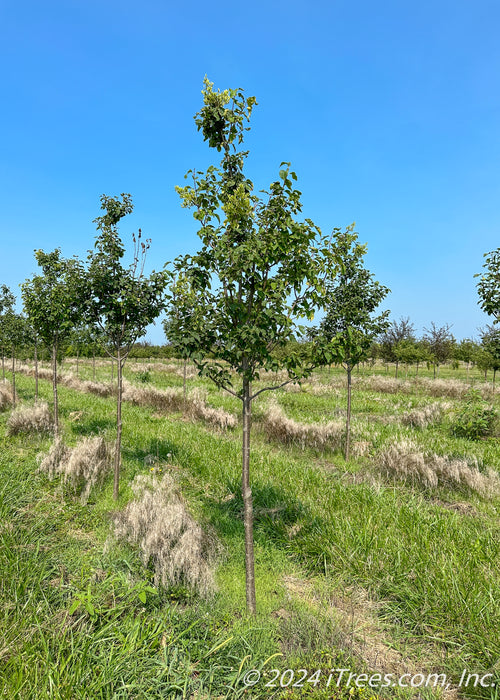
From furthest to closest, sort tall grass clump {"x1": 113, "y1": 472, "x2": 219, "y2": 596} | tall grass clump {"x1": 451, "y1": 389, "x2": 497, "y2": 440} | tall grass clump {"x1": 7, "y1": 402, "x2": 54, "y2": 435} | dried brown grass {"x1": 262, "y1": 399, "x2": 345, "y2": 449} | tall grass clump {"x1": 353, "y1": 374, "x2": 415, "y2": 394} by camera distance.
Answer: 1. tall grass clump {"x1": 353, "y1": 374, "x2": 415, "y2": 394}
2. tall grass clump {"x1": 451, "y1": 389, "x2": 497, "y2": 440}
3. dried brown grass {"x1": 262, "y1": 399, "x2": 345, "y2": 449}
4. tall grass clump {"x1": 7, "y1": 402, "x2": 54, "y2": 435}
5. tall grass clump {"x1": 113, "y1": 472, "x2": 219, "y2": 596}

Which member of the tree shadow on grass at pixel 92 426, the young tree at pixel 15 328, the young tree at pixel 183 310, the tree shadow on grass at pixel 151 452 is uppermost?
the young tree at pixel 15 328

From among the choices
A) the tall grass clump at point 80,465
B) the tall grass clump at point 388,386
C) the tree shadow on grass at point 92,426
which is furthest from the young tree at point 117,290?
the tall grass clump at point 388,386

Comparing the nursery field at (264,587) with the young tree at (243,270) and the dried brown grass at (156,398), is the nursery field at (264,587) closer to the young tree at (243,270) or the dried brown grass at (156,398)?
the young tree at (243,270)

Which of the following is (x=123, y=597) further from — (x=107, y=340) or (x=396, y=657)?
→ (x=107, y=340)

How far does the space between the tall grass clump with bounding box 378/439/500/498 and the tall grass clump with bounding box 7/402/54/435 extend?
358 inches

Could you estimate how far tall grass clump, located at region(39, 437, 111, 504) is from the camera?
6.47 metres

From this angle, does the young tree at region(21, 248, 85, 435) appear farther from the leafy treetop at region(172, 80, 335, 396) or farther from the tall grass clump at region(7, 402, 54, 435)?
the leafy treetop at region(172, 80, 335, 396)

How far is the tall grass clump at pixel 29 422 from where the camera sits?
9.57m

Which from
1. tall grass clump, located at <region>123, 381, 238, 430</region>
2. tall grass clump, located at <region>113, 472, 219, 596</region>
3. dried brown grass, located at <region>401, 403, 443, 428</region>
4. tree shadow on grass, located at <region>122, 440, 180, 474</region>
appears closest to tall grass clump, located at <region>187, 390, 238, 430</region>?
tall grass clump, located at <region>123, 381, 238, 430</region>

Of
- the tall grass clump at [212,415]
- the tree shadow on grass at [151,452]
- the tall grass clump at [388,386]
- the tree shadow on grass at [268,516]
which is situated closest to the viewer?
the tree shadow on grass at [268,516]

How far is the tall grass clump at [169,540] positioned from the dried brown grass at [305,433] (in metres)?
5.56

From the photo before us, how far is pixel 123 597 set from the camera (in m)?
3.56

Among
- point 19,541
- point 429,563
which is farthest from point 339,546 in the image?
point 19,541

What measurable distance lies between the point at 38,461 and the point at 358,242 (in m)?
8.85
